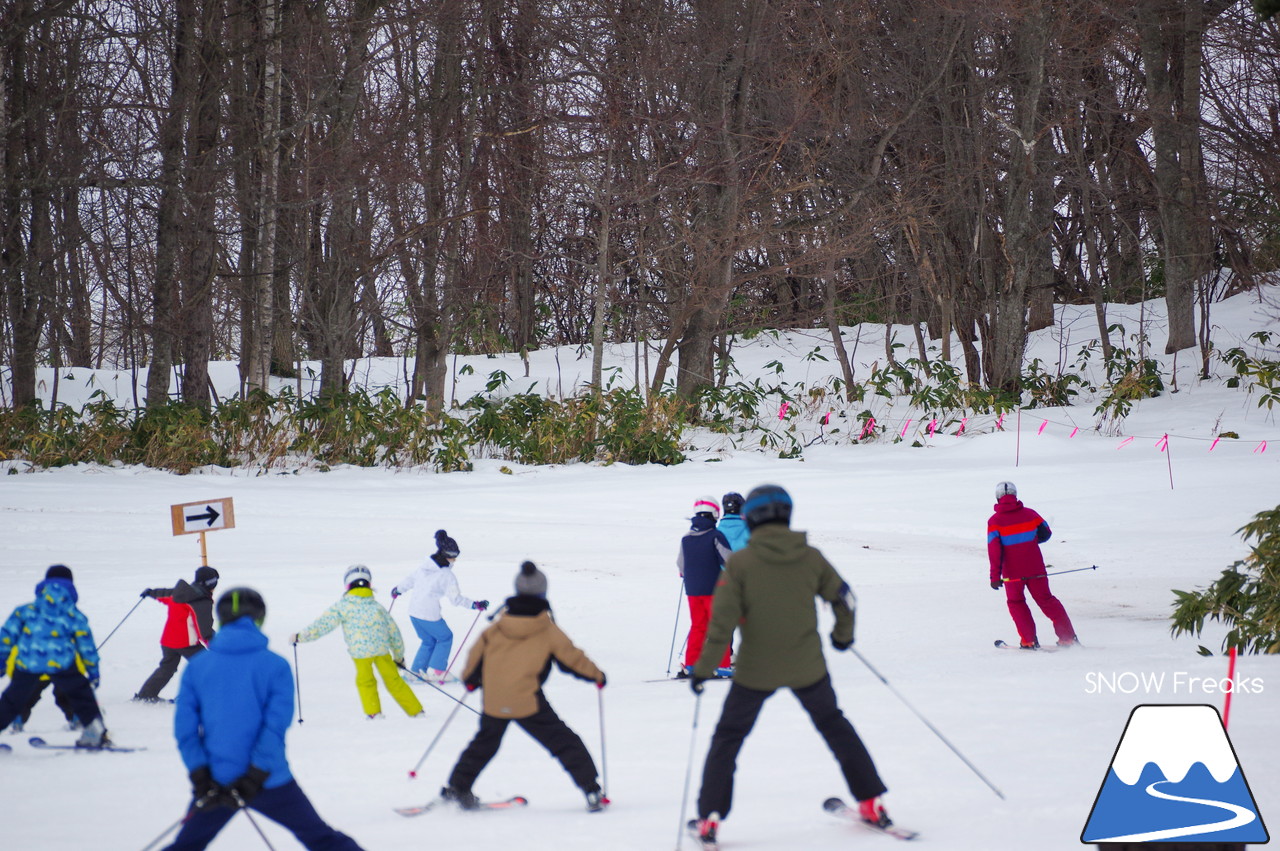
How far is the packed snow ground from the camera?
5.15 meters

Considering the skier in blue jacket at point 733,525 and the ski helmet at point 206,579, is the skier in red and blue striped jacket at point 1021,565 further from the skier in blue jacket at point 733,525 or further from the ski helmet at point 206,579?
the ski helmet at point 206,579

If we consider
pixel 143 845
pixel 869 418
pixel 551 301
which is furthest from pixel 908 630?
pixel 551 301

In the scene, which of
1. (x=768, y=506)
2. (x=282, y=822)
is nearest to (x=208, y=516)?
(x=282, y=822)

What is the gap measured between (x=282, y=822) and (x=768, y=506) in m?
2.21

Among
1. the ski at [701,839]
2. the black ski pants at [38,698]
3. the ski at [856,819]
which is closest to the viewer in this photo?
the ski at [701,839]

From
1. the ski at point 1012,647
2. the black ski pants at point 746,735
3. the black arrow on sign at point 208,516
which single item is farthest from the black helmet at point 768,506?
the black arrow on sign at point 208,516

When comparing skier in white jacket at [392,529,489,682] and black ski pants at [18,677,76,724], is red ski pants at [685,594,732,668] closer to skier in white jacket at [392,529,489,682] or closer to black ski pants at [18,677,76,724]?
skier in white jacket at [392,529,489,682]

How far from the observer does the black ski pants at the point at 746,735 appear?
15.0 feet

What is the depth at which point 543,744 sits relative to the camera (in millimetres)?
5188

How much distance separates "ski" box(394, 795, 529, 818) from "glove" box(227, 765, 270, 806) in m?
1.18

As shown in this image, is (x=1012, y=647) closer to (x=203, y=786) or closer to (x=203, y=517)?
(x=203, y=517)

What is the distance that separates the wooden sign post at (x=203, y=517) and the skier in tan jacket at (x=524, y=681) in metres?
4.33

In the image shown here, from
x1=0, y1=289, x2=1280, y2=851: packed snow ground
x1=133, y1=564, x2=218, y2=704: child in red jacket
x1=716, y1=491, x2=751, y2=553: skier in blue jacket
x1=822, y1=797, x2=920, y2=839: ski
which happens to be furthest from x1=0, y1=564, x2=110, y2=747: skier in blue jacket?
x1=716, y1=491, x2=751, y2=553: skier in blue jacket

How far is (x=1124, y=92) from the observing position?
25234mm
